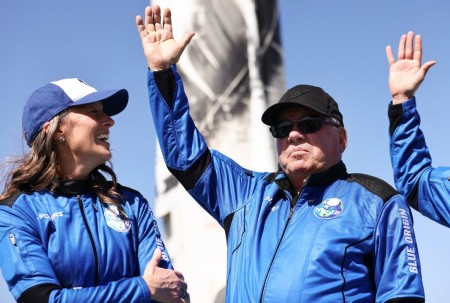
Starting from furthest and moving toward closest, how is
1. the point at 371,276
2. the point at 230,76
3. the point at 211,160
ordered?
the point at 230,76 → the point at 211,160 → the point at 371,276

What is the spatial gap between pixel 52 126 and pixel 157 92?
2.26 feet

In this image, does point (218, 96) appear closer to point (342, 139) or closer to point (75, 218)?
point (342, 139)

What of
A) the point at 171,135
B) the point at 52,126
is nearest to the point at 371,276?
the point at 171,135

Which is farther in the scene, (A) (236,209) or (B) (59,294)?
(A) (236,209)

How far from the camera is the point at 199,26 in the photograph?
10.8m

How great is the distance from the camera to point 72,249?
12.8 feet

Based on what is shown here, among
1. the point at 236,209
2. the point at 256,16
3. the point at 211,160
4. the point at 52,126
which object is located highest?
the point at 256,16

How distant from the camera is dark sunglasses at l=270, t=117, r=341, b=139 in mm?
4258

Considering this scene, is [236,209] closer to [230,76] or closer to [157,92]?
[157,92]

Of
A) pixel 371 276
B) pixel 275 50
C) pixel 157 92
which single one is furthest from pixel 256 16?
pixel 371 276

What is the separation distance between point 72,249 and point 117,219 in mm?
335

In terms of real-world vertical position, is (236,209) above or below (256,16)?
below

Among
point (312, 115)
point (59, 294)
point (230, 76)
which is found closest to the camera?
point (59, 294)

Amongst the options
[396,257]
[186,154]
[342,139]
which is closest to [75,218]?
[186,154]
